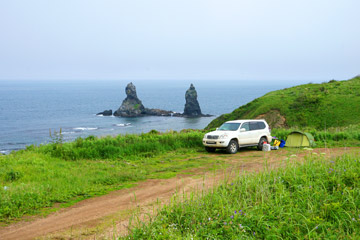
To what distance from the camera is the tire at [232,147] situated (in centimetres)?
1801

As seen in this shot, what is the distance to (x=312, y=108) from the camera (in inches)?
1665

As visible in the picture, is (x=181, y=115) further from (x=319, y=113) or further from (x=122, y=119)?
(x=319, y=113)

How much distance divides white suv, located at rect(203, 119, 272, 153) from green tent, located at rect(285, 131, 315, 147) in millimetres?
2043

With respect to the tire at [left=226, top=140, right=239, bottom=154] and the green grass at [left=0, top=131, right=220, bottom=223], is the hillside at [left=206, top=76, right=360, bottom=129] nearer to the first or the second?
the tire at [left=226, top=140, right=239, bottom=154]

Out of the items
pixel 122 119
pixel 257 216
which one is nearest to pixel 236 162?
pixel 257 216

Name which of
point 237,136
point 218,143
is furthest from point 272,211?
point 237,136

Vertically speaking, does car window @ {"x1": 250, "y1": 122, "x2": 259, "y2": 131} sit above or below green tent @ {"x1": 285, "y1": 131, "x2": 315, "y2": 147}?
above

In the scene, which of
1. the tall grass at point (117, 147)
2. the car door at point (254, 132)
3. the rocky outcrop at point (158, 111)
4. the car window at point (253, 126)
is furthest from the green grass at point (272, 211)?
the rocky outcrop at point (158, 111)

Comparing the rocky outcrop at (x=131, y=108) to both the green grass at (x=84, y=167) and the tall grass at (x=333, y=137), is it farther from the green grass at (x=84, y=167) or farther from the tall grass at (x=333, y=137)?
the green grass at (x=84, y=167)

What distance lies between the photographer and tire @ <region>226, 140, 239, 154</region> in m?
18.0

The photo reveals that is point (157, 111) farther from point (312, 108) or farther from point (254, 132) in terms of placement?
point (254, 132)

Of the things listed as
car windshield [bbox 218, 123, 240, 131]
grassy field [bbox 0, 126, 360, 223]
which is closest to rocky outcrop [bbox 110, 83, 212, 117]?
car windshield [bbox 218, 123, 240, 131]

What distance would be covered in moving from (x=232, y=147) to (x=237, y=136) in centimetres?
72

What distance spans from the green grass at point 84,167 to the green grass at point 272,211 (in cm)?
361
